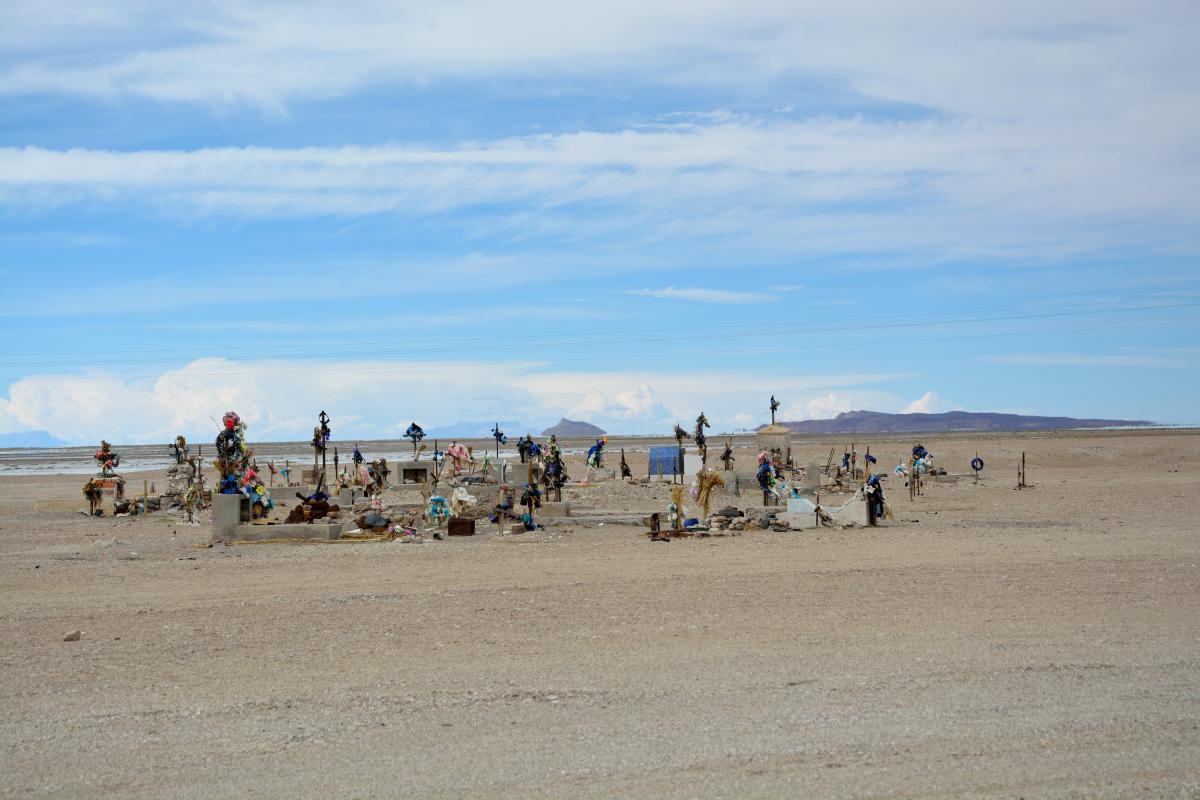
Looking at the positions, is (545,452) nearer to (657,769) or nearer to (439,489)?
(439,489)

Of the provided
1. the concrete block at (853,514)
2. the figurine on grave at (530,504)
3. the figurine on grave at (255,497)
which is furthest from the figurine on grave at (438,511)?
the concrete block at (853,514)

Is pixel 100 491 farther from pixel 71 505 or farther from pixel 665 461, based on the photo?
pixel 665 461

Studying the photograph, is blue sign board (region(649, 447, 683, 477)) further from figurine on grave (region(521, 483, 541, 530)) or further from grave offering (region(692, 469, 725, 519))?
figurine on grave (region(521, 483, 541, 530))

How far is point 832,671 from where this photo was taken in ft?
35.3

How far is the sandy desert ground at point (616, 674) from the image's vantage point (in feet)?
26.2

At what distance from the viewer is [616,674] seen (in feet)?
35.8

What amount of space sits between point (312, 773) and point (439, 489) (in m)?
26.5

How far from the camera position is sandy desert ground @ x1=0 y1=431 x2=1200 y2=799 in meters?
7.97

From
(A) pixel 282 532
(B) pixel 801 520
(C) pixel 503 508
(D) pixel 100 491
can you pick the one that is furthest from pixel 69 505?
(B) pixel 801 520

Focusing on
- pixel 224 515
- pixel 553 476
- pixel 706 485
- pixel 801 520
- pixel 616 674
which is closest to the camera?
pixel 616 674

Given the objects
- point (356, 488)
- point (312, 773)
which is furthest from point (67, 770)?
point (356, 488)

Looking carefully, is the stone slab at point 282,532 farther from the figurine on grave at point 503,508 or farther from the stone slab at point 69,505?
the stone slab at point 69,505

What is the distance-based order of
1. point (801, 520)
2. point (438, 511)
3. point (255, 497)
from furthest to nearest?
point (438, 511) → point (255, 497) → point (801, 520)

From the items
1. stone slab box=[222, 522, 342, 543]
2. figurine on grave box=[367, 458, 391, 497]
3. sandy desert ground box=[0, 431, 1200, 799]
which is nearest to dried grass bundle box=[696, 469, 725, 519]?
sandy desert ground box=[0, 431, 1200, 799]
